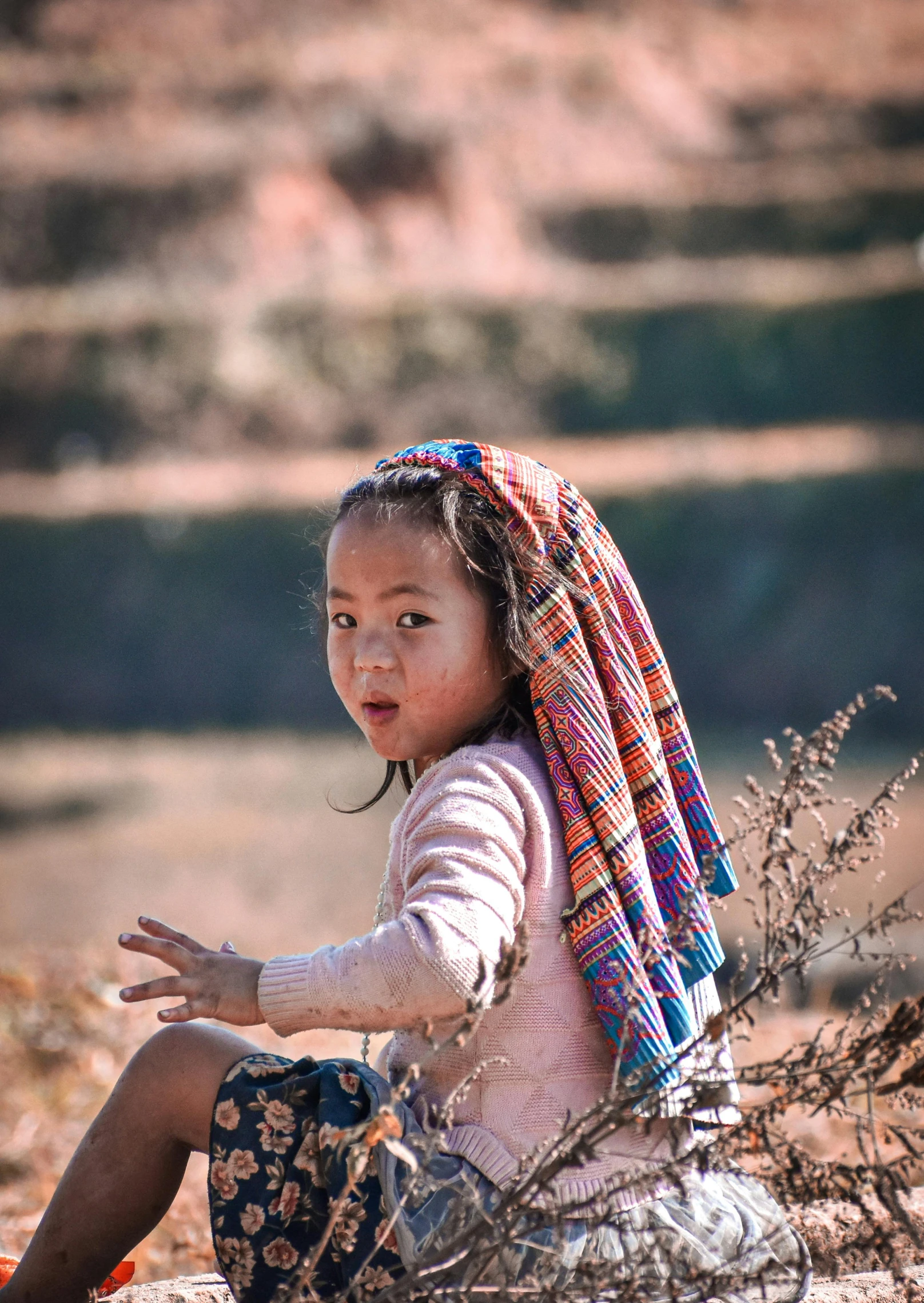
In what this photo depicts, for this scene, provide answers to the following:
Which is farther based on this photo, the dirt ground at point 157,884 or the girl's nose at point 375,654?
the dirt ground at point 157,884

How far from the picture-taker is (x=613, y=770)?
6.13 ft

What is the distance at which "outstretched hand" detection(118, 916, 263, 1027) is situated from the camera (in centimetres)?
167

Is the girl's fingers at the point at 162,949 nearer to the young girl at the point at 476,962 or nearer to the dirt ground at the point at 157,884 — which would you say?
the young girl at the point at 476,962

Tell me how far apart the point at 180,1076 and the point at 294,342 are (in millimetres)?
10713

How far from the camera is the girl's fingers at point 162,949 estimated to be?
1630 mm

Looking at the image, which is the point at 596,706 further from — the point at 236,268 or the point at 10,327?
the point at 236,268

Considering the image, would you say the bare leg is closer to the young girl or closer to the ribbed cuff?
the young girl

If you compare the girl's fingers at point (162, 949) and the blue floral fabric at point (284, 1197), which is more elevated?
the girl's fingers at point (162, 949)

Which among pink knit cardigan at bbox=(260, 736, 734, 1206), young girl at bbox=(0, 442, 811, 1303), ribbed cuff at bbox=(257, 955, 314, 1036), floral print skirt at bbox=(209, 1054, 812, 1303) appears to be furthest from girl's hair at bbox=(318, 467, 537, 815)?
floral print skirt at bbox=(209, 1054, 812, 1303)

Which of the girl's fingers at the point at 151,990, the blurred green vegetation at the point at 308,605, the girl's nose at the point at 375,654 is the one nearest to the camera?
the girl's fingers at the point at 151,990

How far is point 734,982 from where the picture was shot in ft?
5.27

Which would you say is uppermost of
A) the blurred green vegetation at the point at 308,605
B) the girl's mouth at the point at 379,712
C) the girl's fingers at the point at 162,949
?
the blurred green vegetation at the point at 308,605

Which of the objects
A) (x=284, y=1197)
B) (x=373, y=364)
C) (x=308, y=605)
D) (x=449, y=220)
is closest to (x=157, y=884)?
(x=308, y=605)

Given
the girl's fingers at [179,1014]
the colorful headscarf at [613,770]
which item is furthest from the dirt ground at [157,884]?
the colorful headscarf at [613,770]
